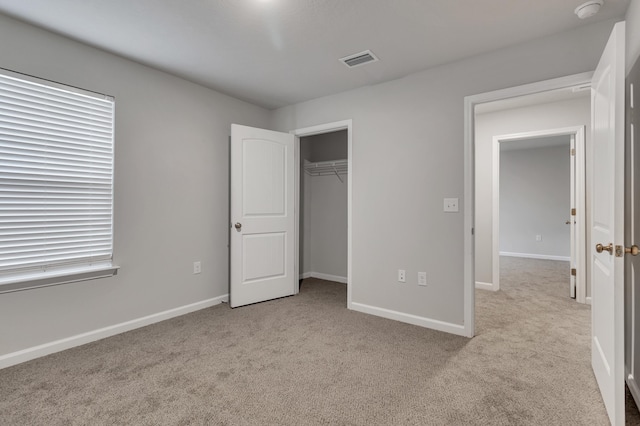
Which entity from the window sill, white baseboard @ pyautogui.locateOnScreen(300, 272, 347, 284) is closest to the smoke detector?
white baseboard @ pyautogui.locateOnScreen(300, 272, 347, 284)

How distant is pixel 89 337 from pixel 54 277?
58 centimetres

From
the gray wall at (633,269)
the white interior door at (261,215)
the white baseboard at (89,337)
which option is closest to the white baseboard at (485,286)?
the gray wall at (633,269)

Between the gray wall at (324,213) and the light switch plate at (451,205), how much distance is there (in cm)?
199

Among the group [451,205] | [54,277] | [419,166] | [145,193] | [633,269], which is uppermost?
[419,166]

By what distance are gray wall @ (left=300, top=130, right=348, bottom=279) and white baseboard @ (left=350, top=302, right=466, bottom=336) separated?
53.1 inches

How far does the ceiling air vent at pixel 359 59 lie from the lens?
2633mm

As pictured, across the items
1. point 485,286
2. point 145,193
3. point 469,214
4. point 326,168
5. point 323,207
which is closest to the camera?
point 469,214

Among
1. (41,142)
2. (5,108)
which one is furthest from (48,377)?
(5,108)

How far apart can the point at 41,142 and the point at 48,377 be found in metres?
1.63

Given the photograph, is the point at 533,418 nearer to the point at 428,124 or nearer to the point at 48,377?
the point at 428,124

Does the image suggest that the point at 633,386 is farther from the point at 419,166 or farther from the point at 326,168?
the point at 326,168

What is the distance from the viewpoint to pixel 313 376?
2.03 metres

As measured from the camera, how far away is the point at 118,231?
8.93ft

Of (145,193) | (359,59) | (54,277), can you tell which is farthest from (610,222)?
(54,277)
